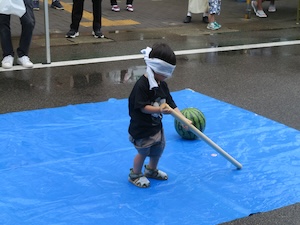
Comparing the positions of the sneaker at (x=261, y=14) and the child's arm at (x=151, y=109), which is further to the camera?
the sneaker at (x=261, y=14)

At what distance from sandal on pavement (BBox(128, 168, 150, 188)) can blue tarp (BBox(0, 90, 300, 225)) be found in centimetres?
4

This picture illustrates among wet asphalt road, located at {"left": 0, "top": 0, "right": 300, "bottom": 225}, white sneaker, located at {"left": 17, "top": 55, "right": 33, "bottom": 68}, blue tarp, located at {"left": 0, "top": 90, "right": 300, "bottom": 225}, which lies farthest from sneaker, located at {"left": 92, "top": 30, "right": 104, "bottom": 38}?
blue tarp, located at {"left": 0, "top": 90, "right": 300, "bottom": 225}

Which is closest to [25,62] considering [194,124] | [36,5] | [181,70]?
[181,70]

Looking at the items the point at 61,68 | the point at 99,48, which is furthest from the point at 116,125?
the point at 99,48

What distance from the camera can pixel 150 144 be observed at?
4.21 meters

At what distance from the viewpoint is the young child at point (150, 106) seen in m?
→ 4.05

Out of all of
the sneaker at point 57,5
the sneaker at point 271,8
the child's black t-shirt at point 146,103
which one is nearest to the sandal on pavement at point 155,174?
the child's black t-shirt at point 146,103

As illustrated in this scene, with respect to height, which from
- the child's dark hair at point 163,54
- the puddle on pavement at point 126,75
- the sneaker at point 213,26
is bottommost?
the sneaker at point 213,26

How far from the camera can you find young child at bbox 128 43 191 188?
13.3 feet

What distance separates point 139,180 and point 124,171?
32 cm

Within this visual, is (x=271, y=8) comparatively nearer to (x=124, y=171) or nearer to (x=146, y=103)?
(x=124, y=171)

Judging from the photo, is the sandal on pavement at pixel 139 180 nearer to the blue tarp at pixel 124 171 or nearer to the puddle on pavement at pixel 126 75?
the blue tarp at pixel 124 171

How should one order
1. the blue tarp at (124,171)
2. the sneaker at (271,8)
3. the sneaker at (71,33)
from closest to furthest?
the blue tarp at (124,171)
the sneaker at (71,33)
the sneaker at (271,8)

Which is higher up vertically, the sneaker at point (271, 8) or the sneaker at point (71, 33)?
the sneaker at point (71, 33)
